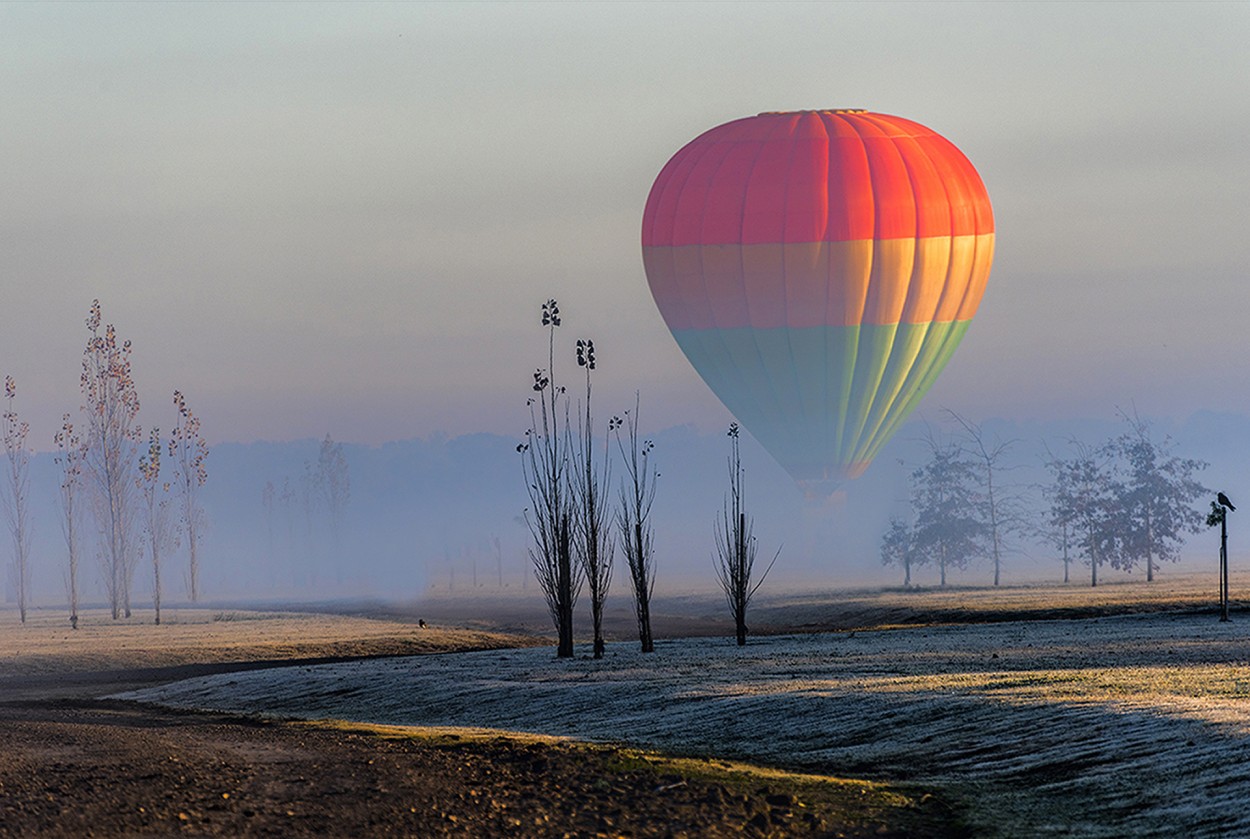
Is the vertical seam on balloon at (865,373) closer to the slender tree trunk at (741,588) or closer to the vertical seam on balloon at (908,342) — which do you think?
the vertical seam on balloon at (908,342)

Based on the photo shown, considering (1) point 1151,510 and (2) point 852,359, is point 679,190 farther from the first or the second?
A: (1) point 1151,510

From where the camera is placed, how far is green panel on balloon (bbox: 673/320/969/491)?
7681 cm

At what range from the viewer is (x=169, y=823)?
18.9 metres

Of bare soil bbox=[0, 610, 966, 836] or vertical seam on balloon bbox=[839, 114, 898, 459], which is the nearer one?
bare soil bbox=[0, 610, 966, 836]

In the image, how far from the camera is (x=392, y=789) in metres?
21.2

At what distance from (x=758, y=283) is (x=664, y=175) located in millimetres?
6195

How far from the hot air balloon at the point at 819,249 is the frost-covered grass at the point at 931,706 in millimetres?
23841

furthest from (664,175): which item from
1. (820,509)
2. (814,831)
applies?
(814,831)

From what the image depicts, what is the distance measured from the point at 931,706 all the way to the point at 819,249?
155ft

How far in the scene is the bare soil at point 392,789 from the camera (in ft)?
62.7

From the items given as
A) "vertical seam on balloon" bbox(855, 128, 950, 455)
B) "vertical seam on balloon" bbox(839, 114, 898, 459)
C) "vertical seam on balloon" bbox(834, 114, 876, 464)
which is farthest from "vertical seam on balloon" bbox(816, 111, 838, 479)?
"vertical seam on balloon" bbox(855, 128, 950, 455)

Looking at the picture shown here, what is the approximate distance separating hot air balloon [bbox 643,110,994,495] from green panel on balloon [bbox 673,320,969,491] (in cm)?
9

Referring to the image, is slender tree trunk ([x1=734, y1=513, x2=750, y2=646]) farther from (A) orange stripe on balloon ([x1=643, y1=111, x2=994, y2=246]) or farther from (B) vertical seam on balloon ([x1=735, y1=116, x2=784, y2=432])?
(A) orange stripe on balloon ([x1=643, y1=111, x2=994, y2=246])

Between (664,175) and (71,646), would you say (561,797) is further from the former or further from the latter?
(664,175)
